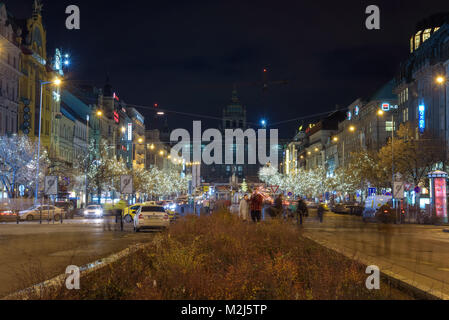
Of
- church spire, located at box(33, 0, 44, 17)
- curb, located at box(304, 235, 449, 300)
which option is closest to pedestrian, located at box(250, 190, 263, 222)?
curb, located at box(304, 235, 449, 300)

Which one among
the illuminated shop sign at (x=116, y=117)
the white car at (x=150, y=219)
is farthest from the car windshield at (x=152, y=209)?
the illuminated shop sign at (x=116, y=117)

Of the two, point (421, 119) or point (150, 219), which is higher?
point (421, 119)

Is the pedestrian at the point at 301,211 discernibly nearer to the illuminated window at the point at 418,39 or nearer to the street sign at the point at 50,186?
the street sign at the point at 50,186

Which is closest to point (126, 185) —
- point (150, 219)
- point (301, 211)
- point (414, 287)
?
point (150, 219)

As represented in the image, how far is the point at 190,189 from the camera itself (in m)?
48.0

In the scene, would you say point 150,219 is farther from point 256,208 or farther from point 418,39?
point 418,39

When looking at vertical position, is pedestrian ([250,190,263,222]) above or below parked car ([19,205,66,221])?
above

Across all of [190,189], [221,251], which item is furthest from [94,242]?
[190,189]

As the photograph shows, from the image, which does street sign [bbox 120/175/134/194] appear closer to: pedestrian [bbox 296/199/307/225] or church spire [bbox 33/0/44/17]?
pedestrian [bbox 296/199/307/225]

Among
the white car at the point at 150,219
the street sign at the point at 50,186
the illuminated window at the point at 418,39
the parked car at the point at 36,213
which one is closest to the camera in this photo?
the white car at the point at 150,219

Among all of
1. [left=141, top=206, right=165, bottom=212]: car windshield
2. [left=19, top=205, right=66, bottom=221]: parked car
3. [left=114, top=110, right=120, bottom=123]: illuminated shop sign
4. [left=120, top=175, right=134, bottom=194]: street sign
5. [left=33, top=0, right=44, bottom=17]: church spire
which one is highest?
[left=33, top=0, right=44, bottom=17]: church spire
